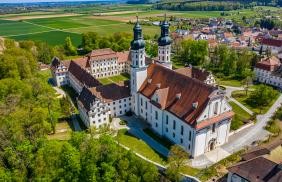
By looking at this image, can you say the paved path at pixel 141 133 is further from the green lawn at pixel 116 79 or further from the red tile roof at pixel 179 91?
the green lawn at pixel 116 79

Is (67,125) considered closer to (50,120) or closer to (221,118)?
(50,120)

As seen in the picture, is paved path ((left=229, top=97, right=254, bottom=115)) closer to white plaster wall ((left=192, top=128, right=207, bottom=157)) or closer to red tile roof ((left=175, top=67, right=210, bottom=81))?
red tile roof ((left=175, top=67, right=210, bottom=81))

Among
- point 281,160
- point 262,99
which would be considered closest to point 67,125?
point 281,160

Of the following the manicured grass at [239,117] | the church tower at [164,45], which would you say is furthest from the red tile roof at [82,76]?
the manicured grass at [239,117]

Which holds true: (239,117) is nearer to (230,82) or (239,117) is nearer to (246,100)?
(246,100)

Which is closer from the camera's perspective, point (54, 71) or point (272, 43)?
point (54, 71)
